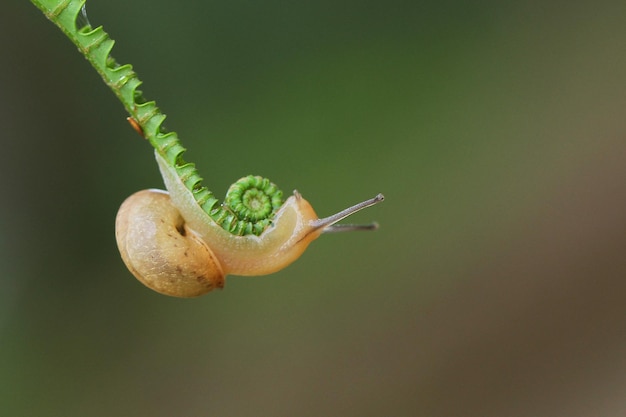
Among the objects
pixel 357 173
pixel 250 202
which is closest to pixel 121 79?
pixel 250 202

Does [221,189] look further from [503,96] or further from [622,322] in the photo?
[622,322]

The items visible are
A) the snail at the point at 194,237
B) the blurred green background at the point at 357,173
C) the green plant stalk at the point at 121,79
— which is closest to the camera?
the green plant stalk at the point at 121,79

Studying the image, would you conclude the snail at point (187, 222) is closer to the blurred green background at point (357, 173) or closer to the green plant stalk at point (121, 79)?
the green plant stalk at point (121, 79)

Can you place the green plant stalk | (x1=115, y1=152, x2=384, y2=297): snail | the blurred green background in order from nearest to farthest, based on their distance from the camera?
1. the green plant stalk
2. (x1=115, y1=152, x2=384, y2=297): snail
3. the blurred green background

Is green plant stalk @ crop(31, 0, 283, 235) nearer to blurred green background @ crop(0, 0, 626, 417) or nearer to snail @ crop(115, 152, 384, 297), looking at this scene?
snail @ crop(115, 152, 384, 297)

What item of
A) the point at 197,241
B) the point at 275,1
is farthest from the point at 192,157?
the point at 197,241

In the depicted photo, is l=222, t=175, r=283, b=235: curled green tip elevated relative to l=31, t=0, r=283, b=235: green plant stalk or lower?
lower

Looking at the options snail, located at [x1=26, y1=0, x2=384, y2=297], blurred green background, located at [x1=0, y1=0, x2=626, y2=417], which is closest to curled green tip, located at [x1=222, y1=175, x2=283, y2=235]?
snail, located at [x1=26, y1=0, x2=384, y2=297]

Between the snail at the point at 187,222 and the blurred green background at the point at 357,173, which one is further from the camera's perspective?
the blurred green background at the point at 357,173

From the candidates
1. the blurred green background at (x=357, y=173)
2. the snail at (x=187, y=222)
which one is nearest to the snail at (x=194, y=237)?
the snail at (x=187, y=222)
